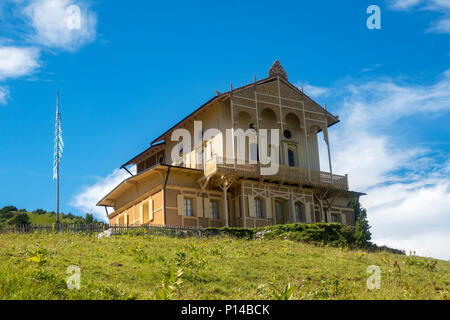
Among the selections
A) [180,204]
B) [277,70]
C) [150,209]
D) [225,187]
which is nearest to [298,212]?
[225,187]

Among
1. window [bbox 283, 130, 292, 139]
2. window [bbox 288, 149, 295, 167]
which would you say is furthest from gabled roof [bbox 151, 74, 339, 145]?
window [bbox 288, 149, 295, 167]

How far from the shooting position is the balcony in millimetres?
32469

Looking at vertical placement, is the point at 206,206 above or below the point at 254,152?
below

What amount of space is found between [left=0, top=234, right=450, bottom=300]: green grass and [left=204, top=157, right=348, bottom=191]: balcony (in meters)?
6.05

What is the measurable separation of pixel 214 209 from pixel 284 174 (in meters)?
5.09

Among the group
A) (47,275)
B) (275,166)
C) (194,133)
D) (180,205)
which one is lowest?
(47,275)

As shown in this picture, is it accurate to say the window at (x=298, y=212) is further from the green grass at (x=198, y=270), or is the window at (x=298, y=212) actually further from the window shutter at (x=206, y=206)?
the green grass at (x=198, y=270)

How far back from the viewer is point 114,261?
1942 cm

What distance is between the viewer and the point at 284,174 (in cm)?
3494

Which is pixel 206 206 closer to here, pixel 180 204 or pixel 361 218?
pixel 180 204

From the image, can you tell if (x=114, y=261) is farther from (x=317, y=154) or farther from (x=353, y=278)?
(x=317, y=154)

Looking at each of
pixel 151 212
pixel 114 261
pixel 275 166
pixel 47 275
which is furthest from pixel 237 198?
pixel 47 275

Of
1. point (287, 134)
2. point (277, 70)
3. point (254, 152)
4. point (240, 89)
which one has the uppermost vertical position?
point (277, 70)
